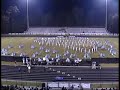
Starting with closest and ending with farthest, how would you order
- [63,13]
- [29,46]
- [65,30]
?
[29,46] < [65,30] < [63,13]

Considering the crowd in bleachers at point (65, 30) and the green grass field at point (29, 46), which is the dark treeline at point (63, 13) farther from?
the green grass field at point (29, 46)

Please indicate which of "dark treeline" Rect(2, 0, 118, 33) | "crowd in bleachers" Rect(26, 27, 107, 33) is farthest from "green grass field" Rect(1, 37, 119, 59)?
"dark treeline" Rect(2, 0, 118, 33)

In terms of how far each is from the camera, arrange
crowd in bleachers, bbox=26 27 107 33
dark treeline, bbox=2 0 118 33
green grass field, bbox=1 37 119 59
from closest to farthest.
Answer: green grass field, bbox=1 37 119 59
crowd in bleachers, bbox=26 27 107 33
dark treeline, bbox=2 0 118 33

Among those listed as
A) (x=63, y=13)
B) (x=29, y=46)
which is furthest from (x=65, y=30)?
(x=29, y=46)

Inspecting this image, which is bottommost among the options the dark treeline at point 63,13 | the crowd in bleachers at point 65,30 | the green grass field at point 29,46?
the green grass field at point 29,46

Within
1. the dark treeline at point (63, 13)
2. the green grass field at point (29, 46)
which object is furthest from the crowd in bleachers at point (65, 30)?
the green grass field at point (29, 46)

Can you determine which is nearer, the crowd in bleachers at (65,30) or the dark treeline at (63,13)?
the crowd in bleachers at (65,30)

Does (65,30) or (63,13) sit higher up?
(63,13)

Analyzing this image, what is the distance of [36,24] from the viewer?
88.5 feet

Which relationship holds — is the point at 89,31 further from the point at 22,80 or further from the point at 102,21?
the point at 22,80

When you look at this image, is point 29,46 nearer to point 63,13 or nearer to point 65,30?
point 65,30

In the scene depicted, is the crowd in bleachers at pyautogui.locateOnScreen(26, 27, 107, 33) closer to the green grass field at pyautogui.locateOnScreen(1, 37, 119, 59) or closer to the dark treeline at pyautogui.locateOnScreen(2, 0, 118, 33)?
the dark treeline at pyautogui.locateOnScreen(2, 0, 118, 33)

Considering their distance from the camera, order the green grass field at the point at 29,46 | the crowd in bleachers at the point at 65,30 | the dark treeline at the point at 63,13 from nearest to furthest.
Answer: the green grass field at the point at 29,46, the crowd in bleachers at the point at 65,30, the dark treeline at the point at 63,13

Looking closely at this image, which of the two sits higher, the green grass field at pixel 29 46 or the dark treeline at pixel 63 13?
the dark treeline at pixel 63 13
